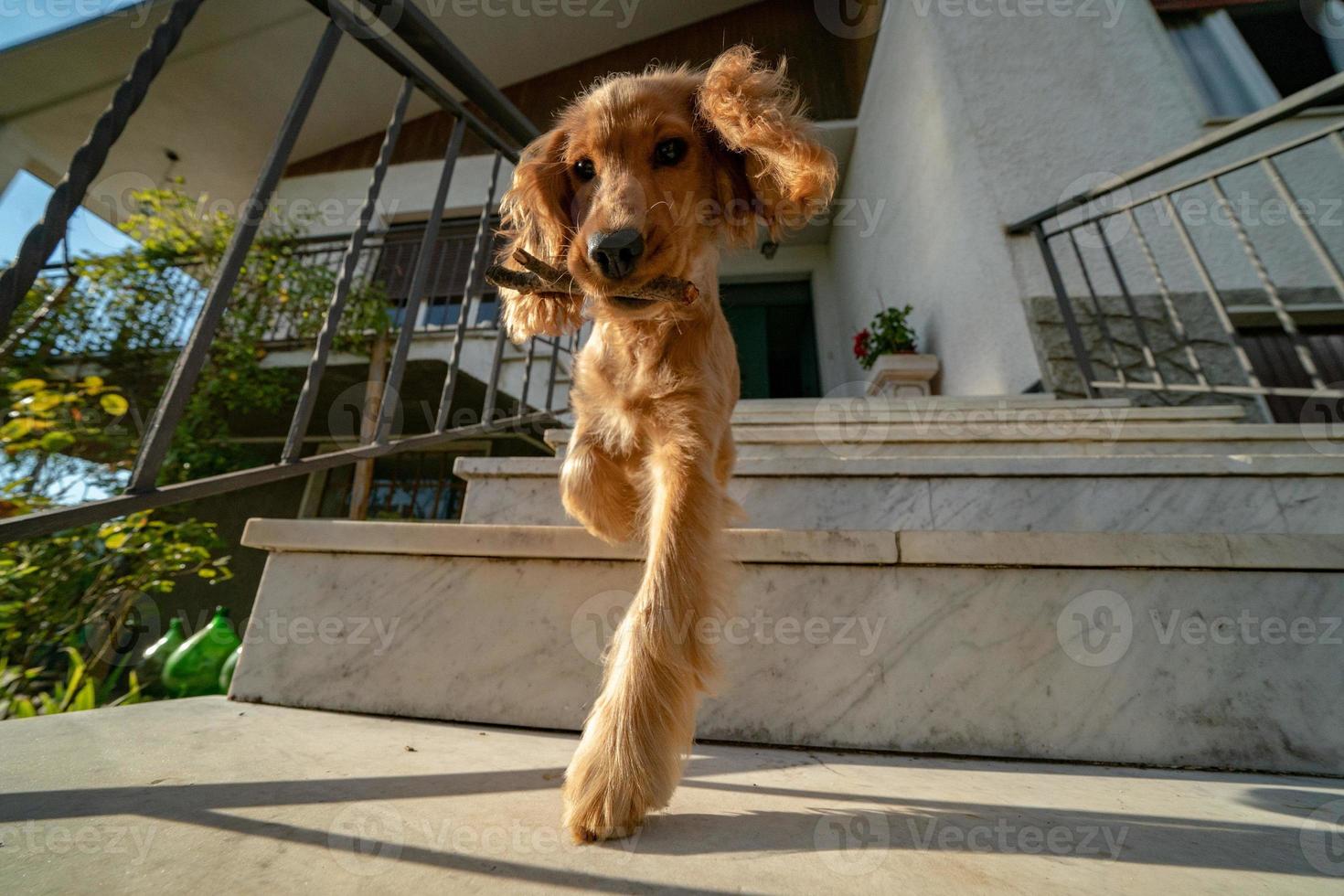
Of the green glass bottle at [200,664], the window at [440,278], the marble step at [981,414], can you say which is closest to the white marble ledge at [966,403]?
the marble step at [981,414]

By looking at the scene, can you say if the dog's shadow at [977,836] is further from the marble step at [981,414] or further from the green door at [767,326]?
the green door at [767,326]

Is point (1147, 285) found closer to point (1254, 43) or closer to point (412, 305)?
point (1254, 43)

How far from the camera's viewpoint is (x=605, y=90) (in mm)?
1317

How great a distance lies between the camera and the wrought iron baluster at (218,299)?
97 centimetres

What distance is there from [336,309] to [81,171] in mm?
594

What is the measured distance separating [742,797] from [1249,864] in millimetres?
573

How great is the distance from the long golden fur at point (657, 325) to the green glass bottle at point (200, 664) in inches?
91.9

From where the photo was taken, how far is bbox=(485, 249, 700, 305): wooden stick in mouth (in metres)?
1.03

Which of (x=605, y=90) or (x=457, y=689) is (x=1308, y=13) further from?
(x=457, y=689)

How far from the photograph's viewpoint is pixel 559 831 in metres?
0.67

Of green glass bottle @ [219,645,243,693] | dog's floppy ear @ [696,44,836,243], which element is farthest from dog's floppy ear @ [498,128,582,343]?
green glass bottle @ [219,645,243,693]

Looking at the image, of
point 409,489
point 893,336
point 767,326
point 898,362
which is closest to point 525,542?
point 898,362

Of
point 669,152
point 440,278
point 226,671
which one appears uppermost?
point 440,278

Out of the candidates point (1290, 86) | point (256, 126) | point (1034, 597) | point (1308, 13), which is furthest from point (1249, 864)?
point (256, 126)
